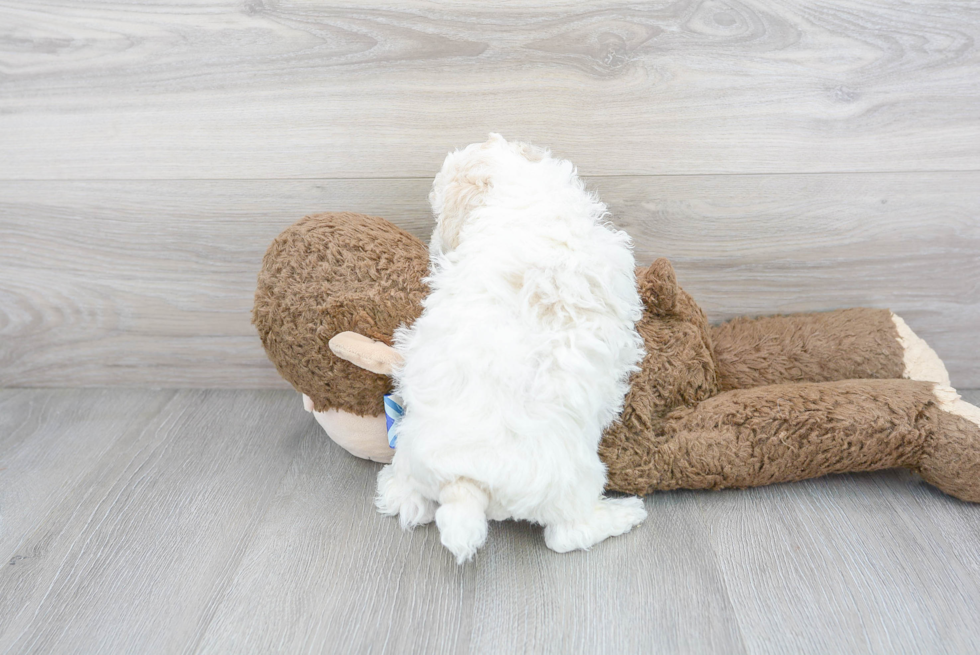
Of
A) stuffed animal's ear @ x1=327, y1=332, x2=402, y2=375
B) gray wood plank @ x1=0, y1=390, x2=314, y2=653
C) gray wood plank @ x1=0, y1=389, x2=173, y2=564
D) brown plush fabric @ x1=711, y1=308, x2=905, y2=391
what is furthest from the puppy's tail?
gray wood plank @ x1=0, y1=389, x2=173, y2=564

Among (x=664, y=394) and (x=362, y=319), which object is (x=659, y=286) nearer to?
(x=664, y=394)

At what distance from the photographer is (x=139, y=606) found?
0.68 m

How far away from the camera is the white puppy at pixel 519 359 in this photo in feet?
2.14

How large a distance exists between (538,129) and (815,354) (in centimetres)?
49

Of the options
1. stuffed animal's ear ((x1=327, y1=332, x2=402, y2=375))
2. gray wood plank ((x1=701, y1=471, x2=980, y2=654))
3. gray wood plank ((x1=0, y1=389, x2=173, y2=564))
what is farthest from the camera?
gray wood plank ((x1=0, y1=389, x2=173, y2=564))

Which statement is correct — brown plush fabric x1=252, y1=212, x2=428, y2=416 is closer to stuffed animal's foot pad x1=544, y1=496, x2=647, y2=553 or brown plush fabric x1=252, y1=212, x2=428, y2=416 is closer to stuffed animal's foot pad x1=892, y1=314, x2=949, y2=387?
stuffed animal's foot pad x1=544, y1=496, x2=647, y2=553

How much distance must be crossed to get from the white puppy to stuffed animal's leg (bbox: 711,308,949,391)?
0.23m

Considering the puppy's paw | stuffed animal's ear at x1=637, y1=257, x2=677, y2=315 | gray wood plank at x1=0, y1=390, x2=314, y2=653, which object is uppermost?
stuffed animal's ear at x1=637, y1=257, x2=677, y2=315

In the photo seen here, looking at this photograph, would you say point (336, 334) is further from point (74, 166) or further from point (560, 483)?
point (74, 166)

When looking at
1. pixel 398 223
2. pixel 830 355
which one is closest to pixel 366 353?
pixel 398 223

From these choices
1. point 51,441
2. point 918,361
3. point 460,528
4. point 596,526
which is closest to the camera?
point 460,528

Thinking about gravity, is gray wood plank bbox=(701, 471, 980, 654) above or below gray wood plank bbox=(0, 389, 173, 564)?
above

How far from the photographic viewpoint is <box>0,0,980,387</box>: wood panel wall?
0.85 metres

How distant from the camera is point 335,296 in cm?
75
